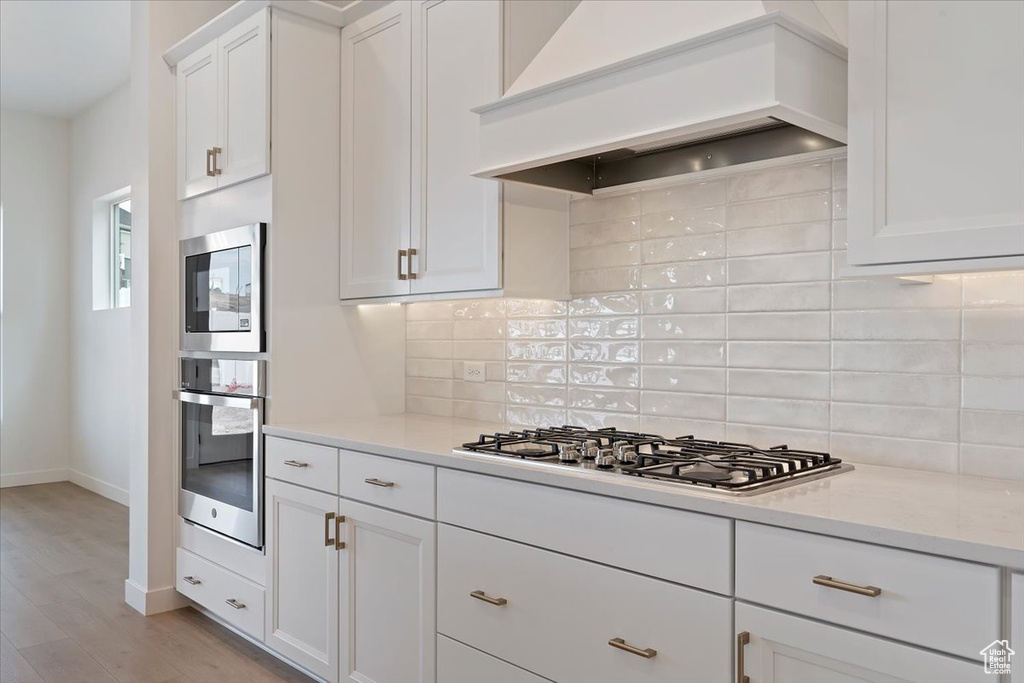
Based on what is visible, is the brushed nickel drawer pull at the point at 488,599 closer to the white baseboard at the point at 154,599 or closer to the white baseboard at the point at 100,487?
the white baseboard at the point at 154,599

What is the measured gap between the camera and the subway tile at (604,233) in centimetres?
246

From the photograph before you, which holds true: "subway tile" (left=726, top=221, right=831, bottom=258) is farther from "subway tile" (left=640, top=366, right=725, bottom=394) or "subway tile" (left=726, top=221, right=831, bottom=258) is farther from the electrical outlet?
the electrical outlet

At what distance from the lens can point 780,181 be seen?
2.11 metres

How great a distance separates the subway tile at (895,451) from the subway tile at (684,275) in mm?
549

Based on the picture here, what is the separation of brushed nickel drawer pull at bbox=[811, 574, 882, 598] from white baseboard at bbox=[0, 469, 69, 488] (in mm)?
7019

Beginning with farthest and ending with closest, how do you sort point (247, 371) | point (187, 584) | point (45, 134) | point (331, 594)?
point (45, 134), point (187, 584), point (247, 371), point (331, 594)

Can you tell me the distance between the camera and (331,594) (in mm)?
2566

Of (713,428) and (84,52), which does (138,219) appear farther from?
(713,428)

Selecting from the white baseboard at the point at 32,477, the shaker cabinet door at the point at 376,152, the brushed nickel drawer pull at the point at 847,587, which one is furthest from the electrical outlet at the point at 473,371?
the white baseboard at the point at 32,477

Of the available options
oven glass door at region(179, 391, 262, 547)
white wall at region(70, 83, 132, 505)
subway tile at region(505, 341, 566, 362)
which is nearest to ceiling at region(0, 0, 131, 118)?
white wall at region(70, 83, 132, 505)

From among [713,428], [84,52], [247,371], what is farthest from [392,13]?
[84,52]

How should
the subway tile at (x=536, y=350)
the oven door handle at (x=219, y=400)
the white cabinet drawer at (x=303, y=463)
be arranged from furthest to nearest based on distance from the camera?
the oven door handle at (x=219, y=400), the subway tile at (x=536, y=350), the white cabinet drawer at (x=303, y=463)

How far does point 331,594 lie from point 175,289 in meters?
1.70

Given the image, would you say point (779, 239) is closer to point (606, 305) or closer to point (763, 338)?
point (763, 338)
